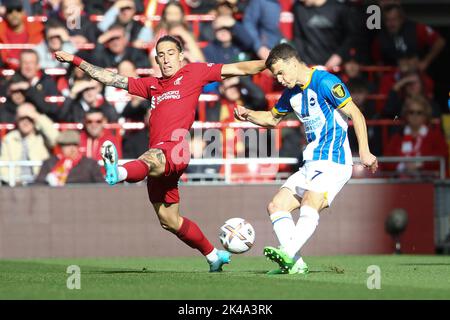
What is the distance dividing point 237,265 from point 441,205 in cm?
425

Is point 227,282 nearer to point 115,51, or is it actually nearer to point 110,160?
point 110,160

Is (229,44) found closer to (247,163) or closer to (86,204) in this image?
(247,163)

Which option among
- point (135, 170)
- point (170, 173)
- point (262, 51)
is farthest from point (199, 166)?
point (135, 170)

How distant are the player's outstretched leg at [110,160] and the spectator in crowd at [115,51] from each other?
297 inches

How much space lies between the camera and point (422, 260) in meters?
14.4

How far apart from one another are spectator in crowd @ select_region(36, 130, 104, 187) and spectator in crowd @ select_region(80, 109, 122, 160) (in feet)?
0.93

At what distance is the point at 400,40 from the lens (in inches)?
702

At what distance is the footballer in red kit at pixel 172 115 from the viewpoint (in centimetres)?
1105

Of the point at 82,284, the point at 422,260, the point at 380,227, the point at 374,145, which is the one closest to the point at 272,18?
the point at 374,145

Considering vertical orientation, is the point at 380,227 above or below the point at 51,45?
below

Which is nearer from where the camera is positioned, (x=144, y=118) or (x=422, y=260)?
(x=422, y=260)

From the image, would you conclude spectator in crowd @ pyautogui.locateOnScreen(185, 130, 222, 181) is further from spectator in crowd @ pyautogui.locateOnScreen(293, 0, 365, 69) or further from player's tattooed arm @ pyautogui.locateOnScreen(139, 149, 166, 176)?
player's tattooed arm @ pyautogui.locateOnScreen(139, 149, 166, 176)

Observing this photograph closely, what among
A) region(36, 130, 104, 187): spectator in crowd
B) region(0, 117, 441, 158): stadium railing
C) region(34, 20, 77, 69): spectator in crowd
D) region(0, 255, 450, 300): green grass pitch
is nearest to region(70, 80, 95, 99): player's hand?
region(0, 117, 441, 158): stadium railing

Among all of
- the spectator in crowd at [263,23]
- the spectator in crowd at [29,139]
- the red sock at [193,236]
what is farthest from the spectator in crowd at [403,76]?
the red sock at [193,236]
